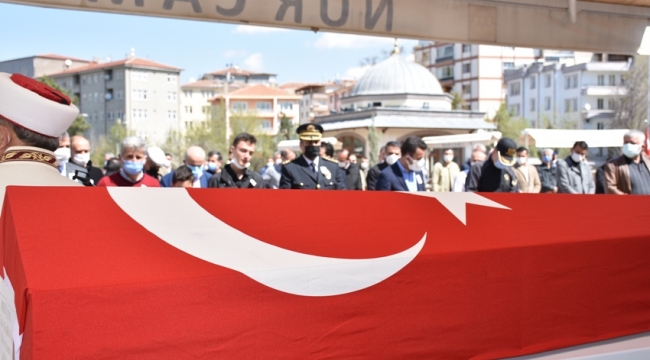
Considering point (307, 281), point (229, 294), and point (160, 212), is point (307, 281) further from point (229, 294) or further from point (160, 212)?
point (160, 212)

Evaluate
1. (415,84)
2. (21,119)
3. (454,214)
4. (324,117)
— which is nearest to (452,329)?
(454,214)

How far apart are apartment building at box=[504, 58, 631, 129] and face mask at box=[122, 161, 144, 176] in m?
74.0

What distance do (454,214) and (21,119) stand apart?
1.91 meters

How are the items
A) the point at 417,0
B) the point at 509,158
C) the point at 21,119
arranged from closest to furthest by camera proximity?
the point at 21,119 → the point at 417,0 → the point at 509,158

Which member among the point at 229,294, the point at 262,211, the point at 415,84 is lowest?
the point at 229,294

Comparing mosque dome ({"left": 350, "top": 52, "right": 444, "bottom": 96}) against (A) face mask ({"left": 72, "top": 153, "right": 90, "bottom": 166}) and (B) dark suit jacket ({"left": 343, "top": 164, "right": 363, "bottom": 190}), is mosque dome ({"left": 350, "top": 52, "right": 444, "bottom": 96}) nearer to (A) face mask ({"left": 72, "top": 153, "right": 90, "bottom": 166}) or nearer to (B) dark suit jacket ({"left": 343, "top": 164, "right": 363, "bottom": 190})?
(B) dark suit jacket ({"left": 343, "top": 164, "right": 363, "bottom": 190})

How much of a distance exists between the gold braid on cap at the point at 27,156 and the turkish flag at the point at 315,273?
1.01 m

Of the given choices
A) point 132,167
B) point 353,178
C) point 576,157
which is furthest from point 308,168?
point 353,178

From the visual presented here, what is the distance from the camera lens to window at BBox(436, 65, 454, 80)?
12188 centimetres

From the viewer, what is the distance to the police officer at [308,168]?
26.1ft

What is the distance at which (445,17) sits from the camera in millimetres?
5203

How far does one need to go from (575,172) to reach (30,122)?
11577 millimetres

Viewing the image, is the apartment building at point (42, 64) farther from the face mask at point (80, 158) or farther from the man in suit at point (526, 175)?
the face mask at point (80, 158)

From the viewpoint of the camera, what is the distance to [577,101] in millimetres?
90250
